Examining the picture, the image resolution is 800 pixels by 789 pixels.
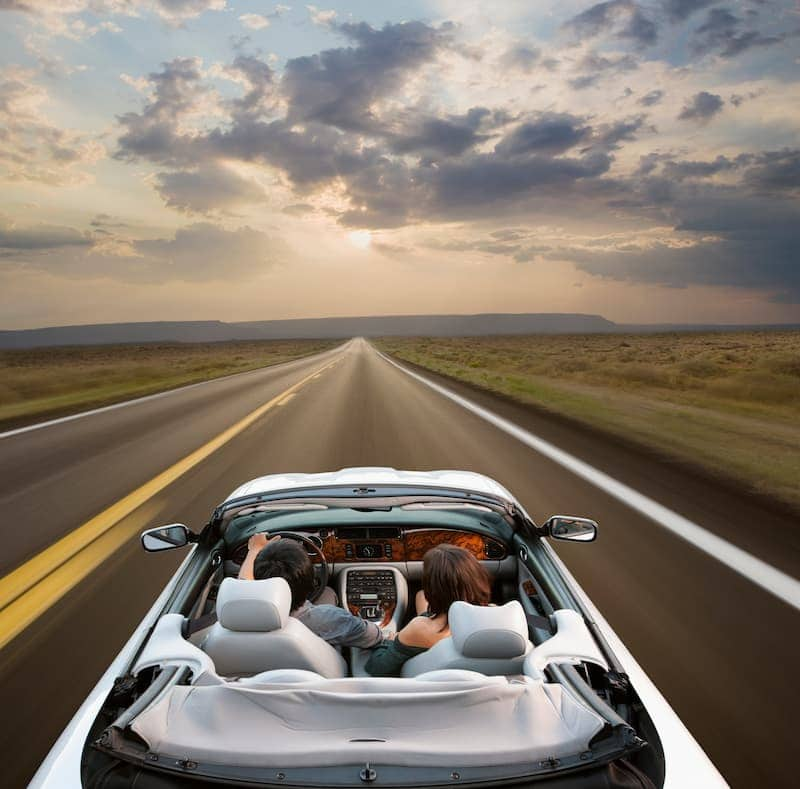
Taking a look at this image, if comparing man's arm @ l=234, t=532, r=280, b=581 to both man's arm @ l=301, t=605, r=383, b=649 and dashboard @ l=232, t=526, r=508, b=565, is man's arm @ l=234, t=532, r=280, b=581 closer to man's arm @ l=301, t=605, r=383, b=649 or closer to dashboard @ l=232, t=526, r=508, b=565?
man's arm @ l=301, t=605, r=383, b=649

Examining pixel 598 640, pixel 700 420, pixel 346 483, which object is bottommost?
pixel 700 420

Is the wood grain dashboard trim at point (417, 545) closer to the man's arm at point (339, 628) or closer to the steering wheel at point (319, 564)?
the steering wheel at point (319, 564)

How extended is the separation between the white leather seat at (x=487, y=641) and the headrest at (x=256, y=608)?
1.77ft

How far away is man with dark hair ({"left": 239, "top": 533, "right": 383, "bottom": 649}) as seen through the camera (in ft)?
8.98

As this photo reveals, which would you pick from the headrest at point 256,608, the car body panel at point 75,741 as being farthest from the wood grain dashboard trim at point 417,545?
the headrest at point 256,608

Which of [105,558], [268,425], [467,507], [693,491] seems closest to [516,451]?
[693,491]

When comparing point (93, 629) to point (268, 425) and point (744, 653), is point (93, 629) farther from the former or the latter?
point (268, 425)

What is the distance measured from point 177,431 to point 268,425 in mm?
1713

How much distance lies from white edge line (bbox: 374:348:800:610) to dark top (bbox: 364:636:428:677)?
353 centimetres

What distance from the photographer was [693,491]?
884cm

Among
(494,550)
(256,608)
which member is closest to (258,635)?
(256,608)

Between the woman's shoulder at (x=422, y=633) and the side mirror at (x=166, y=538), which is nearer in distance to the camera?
the woman's shoulder at (x=422, y=633)

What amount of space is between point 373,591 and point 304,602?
1152 millimetres

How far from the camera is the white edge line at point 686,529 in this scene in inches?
216
